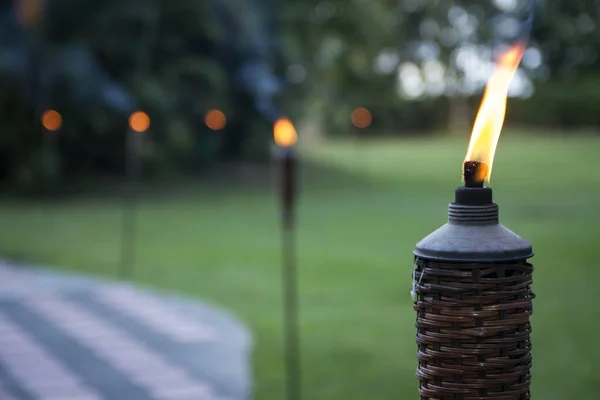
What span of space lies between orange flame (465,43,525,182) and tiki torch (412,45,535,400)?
0.04 m

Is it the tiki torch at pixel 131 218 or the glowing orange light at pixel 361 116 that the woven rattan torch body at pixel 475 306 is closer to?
the tiki torch at pixel 131 218

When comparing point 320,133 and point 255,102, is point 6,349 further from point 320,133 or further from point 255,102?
point 320,133

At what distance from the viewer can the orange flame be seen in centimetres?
216

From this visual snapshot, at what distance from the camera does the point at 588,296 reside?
8.37m

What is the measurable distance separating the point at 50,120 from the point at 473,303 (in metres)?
17.8

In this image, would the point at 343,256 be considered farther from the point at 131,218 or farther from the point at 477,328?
the point at 477,328

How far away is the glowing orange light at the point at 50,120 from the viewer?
1864 cm

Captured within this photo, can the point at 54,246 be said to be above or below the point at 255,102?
below

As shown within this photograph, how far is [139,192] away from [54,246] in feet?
27.9

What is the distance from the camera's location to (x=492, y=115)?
2182 mm

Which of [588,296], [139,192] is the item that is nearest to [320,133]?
[139,192]

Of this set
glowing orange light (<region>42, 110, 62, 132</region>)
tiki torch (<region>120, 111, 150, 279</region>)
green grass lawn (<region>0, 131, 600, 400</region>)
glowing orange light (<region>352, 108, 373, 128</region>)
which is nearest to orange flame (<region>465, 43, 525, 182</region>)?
green grass lawn (<region>0, 131, 600, 400</region>)

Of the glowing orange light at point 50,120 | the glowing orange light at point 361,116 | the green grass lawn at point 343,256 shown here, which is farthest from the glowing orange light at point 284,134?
the glowing orange light at point 361,116

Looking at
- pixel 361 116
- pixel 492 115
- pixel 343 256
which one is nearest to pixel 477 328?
pixel 492 115
